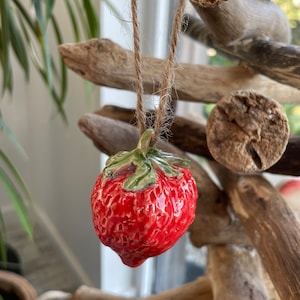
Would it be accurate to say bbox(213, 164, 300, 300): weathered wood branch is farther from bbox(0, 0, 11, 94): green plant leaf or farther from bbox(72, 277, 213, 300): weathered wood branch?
bbox(0, 0, 11, 94): green plant leaf

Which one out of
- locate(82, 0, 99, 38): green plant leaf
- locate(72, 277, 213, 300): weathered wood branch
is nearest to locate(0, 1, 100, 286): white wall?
locate(82, 0, 99, 38): green plant leaf

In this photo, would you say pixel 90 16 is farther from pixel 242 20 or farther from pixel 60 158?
pixel 60 158

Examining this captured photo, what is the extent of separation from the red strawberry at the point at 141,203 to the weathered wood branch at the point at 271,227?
0.45 feet

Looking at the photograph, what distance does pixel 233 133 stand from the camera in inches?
17.4

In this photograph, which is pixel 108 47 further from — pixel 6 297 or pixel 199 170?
pixel 6 297

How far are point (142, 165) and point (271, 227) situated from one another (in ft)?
0.70

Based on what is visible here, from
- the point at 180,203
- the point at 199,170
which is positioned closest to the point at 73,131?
the point at 199,170

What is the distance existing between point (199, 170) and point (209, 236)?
95mm

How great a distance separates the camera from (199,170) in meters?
0.65

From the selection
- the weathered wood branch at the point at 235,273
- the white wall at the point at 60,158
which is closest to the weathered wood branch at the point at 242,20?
the weathered wood branch at the point at 235,273

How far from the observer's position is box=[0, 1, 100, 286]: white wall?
50.5 inches

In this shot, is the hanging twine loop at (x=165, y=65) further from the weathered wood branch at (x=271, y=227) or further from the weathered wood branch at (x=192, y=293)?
the weathered wood branch at (x=192, y=293)

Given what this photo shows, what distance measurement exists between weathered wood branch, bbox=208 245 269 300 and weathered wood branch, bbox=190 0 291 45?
0.98ft

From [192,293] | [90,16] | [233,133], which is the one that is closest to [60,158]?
[90,16]
